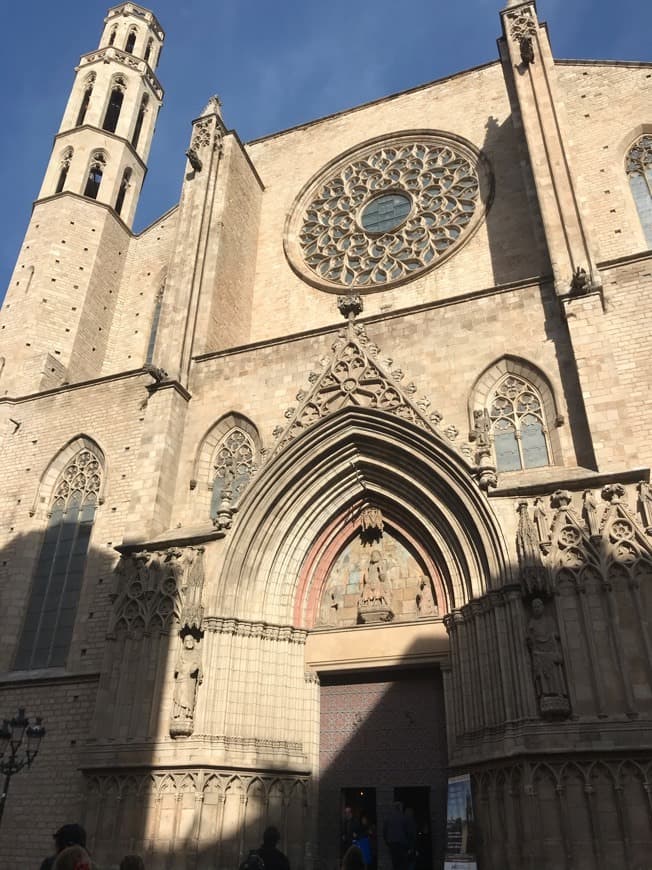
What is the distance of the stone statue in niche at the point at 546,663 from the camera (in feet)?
25.3

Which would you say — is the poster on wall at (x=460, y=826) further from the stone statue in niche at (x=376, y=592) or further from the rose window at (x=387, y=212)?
the rose window at (x=387, y=212)

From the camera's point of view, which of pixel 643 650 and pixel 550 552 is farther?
pixel 550 552

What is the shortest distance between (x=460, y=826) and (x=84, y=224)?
15.7 metres

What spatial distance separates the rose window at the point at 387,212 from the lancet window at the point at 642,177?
285 centimetres

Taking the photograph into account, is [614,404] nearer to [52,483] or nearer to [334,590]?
[334,590]

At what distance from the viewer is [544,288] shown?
36.4ft

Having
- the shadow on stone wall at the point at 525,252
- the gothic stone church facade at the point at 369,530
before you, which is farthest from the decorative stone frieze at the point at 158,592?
the shadow on stone wall at the point at 525,252

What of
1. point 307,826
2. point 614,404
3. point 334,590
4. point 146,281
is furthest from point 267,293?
point 307,826

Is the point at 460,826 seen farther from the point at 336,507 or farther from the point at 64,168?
the point at 64,168

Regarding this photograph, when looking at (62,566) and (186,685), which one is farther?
(62,566)

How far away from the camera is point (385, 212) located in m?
16.9

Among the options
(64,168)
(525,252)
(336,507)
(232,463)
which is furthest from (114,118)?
(336,507)

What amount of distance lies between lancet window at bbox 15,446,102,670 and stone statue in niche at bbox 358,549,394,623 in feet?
16.3

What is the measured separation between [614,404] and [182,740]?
699cm
